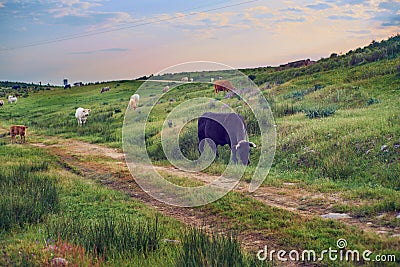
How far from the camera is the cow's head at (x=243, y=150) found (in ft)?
42.5

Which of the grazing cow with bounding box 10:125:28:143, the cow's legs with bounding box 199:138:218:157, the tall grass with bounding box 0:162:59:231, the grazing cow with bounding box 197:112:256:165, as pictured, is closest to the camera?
the tall grass with bounding box 0:162:59:231

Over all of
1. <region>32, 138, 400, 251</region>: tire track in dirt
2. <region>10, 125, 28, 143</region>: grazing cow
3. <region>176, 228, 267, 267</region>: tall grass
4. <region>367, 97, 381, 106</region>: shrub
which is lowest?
<region>32, 138, 400, 251</region>: tire track in dirt

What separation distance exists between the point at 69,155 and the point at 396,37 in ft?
81.9

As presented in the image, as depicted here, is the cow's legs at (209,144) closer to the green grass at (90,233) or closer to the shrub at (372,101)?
the green grass at (90,233)

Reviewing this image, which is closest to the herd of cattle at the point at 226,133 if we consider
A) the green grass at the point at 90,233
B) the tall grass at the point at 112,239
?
the green grass at the point at 90,233

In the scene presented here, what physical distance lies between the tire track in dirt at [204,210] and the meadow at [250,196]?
5.9 inches

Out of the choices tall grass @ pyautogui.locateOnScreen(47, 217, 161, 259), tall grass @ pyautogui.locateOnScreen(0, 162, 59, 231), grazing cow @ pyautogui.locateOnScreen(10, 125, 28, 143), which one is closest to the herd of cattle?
tall grass @ pyautogui.locateOnScreen(0, 162, 59, 231)

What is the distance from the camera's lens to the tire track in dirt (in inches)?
283

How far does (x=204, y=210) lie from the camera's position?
8883mm

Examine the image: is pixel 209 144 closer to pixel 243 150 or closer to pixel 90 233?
pixel 243 150

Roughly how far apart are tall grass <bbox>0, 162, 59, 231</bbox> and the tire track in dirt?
1.88 m

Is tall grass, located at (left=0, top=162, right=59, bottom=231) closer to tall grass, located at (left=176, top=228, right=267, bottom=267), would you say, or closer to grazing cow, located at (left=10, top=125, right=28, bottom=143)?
tall grass, located at (left=176, top=228, right=267, bottom=267)

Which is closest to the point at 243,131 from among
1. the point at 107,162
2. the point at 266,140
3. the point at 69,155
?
the point at 266,140

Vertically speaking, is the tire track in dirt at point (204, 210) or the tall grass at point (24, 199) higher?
the tall grass at point (24, 199)
